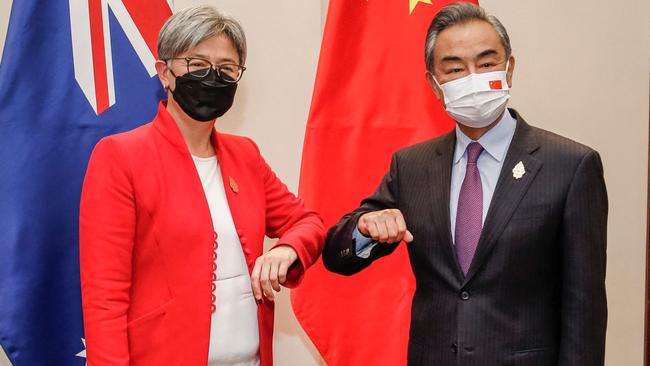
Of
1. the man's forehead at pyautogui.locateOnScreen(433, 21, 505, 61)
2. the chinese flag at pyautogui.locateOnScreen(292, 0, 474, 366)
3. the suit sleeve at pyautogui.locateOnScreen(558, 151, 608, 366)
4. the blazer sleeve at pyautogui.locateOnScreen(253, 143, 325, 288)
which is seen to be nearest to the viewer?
the suit sleeve at pyautogui.locateOnScreen(558, 151, 608, 366)

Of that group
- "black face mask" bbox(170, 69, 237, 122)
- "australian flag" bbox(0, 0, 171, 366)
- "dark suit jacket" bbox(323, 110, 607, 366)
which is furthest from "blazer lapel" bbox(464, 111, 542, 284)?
"australian flag" bbox(0, 0, 171, 366)

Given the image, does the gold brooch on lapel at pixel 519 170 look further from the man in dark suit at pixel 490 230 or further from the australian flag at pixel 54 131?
the australian flag at pixel 54 131

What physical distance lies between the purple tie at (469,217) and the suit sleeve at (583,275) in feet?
0.66

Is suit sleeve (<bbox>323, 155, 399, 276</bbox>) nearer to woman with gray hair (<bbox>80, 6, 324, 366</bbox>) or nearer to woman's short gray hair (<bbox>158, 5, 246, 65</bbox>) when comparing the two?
woman with gray hair (<bbox>80, 6, 324, 366</bbox>)

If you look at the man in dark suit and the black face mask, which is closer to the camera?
the man in dark suit

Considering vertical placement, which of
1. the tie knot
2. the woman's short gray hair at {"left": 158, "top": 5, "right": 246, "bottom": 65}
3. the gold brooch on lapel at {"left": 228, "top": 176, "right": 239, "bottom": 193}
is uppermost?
the woman's short gray hair at {"left": 158, "top": 5, "right": 246, "bottom": 65}

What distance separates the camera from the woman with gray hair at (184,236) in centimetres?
153

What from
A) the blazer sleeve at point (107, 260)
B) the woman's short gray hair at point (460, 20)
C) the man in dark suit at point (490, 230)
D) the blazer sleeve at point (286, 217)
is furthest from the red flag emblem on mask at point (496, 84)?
the blazer sleeve at point (107, 260)

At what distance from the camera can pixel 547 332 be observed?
153 cm

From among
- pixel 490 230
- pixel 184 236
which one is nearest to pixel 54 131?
pixel 184 236

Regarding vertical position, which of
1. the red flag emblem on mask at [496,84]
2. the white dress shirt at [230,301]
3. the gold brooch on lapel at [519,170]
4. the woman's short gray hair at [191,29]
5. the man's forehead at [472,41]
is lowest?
the white dress shirt at [230,301]

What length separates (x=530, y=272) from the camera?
4.97 ft

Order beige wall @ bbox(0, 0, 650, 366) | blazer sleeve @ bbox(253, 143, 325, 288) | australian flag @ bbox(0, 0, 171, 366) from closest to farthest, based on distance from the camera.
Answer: blazer sleeve @ bbox(253, 143, 325, 288) → australian flag @ bbox(0, 0, 171, 366) → beige wall @ bbox(0, 0, 650, 366)

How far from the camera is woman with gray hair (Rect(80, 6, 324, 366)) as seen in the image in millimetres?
1530
